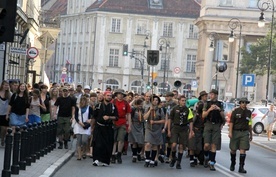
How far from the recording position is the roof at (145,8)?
14575cm

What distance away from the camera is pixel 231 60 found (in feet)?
427

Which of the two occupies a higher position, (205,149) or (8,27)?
(8,27)

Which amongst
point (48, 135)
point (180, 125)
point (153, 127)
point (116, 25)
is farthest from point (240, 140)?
point (116, 25)

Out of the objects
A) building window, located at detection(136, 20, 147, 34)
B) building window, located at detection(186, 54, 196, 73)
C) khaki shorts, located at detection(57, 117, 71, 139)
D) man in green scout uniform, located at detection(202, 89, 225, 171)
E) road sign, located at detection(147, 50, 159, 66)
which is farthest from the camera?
building window, located at detection(186, 54, 196, 73)

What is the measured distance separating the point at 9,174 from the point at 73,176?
3.62 meters

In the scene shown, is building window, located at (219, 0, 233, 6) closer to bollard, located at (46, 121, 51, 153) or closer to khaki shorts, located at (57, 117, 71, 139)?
khaki shorts, located at (57, 117, 71, 139)

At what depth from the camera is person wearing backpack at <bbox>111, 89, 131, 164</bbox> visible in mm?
27156

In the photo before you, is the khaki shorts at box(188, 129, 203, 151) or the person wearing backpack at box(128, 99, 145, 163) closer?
the khaki shorts at box(188, 129, 203, 151)

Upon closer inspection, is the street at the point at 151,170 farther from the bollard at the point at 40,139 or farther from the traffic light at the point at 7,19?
the traffic light at the point at 7,19

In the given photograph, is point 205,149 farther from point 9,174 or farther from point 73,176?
point 9,174

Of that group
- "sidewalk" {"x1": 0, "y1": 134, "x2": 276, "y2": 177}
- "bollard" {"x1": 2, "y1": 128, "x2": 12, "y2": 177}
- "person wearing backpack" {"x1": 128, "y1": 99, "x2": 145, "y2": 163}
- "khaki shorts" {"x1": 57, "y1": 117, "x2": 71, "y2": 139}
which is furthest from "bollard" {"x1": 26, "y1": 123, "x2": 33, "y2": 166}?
"khaki shorts" {"x1": 57, "y1": 117, "x2": 71, "y2": 139}

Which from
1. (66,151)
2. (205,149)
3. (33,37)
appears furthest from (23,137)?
(33,37)

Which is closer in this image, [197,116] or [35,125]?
[35,125]

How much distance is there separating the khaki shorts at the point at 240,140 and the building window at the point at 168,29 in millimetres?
120926
